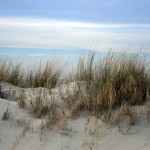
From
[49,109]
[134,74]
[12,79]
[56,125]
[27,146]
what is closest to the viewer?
[27,146]

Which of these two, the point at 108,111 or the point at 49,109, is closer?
the point at 108,111

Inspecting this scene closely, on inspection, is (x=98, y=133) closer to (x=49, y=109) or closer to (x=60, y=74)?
(x=49, y=109)

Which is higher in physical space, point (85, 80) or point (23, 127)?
point (85, 80)

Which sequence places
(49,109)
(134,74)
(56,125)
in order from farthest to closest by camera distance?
(134,74) < (49,109) < (56,125)

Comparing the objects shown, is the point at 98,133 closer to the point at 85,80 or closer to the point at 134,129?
the point at 134,129

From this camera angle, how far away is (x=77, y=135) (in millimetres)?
4887

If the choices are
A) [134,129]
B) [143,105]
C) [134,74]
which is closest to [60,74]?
[134,74]

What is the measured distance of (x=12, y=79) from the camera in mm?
8805

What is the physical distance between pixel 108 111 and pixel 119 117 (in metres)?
0.18

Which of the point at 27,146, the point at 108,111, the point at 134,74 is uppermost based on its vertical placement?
the point at 134,74

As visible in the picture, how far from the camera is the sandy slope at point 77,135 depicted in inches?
184

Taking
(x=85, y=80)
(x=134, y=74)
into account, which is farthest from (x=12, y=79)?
(x=134, y=74)

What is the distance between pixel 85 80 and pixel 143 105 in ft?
4.30

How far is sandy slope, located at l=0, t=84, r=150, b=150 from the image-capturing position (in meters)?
4.67
